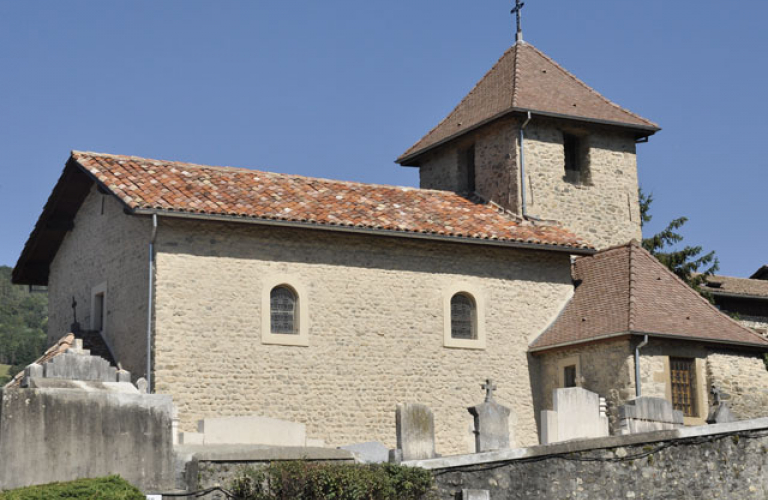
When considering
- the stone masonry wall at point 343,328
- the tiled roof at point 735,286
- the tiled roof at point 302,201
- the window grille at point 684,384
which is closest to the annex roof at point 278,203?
the tiled roof at point 302,201

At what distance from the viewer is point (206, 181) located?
22094 millimetres

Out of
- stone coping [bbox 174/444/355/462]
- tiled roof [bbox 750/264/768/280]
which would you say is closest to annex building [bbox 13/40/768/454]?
stone coping [bbox 174/444/355/462]

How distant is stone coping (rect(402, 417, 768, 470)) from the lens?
15.7m

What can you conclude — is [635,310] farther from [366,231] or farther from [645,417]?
[366,231]

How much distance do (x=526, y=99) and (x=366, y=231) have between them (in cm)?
704

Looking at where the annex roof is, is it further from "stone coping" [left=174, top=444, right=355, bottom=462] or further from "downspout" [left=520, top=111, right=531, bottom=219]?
"stone coping" [left=174, top=444, right=355, bottom=462]

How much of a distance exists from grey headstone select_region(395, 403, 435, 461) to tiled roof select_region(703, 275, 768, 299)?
22649 mm

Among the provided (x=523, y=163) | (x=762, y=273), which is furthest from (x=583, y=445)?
(x=762, y=273)

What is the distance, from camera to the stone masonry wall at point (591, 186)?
85.2 feet

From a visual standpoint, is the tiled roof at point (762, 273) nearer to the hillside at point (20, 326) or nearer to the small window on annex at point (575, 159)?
the small window on annex at point (575, 159)

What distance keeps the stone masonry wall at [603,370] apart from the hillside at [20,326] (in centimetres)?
3828

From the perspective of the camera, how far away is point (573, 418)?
734 inches

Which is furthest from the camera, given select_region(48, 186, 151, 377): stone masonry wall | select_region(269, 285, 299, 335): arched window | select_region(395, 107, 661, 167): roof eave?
select_region(395, 107, 661, 167): roof eave

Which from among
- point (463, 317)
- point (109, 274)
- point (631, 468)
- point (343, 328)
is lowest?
A: point (631, 468)
